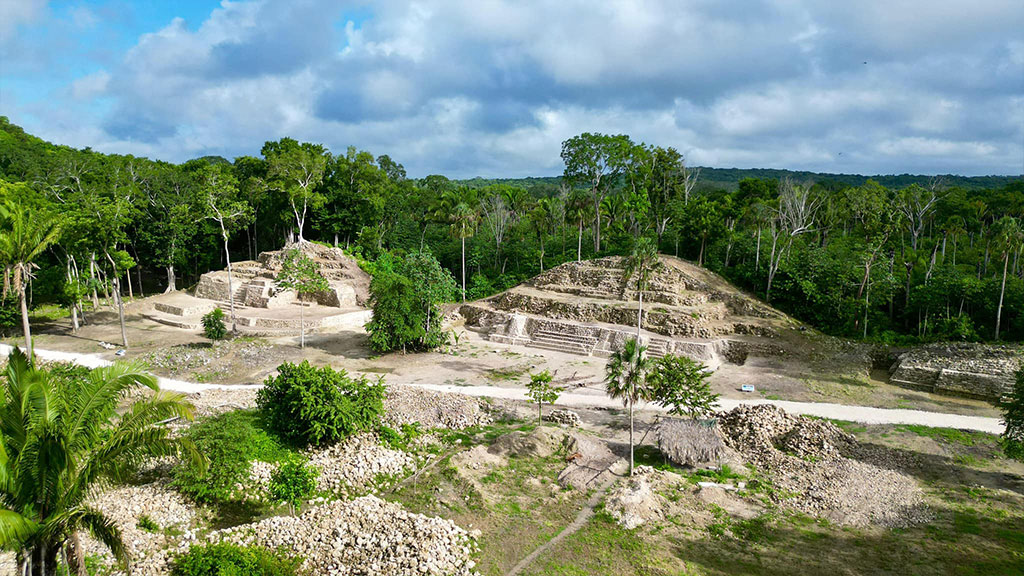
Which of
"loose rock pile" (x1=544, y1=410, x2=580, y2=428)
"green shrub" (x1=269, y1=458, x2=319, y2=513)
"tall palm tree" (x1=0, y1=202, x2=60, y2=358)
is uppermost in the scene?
"tall palm tree" (x1=0, y1=202, x2=60, y2=358)

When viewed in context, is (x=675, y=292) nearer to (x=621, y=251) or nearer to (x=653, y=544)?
(x=621, y=251)

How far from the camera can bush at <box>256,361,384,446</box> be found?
57.4ft

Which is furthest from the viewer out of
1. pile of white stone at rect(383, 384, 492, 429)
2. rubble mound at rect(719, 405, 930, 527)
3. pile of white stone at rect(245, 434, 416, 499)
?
pile of white stone at rect(383, 384, 492, 429)

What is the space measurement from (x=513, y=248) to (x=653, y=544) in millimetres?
39070

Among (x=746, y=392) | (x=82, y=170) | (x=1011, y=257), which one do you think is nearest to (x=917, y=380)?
(x=746, y=392)

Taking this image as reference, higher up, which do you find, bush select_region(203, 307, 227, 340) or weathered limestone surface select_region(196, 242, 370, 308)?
weathered limestone surface select_region(196, 242, 370, 308)

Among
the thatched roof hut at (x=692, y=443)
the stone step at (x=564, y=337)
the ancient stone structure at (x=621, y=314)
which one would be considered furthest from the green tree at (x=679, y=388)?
the stone step at (x=564, y=337)

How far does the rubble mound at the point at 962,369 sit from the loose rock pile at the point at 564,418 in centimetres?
1745

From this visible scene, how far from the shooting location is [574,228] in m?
59.1

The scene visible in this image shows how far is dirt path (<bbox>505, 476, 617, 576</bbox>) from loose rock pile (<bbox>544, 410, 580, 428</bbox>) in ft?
14.8

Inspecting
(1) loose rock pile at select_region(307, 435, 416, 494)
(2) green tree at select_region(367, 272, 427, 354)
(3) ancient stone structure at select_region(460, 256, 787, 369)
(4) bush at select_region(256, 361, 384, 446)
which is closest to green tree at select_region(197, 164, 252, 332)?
(2) green tree at select_region(367, 272, 427, 354)

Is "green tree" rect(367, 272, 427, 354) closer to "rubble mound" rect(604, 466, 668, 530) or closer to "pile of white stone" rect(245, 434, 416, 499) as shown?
"pile of white stone" rect(245, 434, 416, 499)

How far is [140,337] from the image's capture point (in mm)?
32719

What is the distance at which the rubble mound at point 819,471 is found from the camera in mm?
15125
